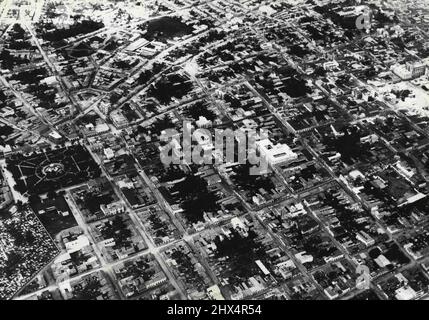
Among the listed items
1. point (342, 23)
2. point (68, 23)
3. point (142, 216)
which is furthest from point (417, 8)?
point (142, 216)

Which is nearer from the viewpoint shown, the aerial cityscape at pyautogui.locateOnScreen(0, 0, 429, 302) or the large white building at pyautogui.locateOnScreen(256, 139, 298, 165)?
the aerial cityscape at pyautogui.locateOnScreen(0, 0, 429, 302)
